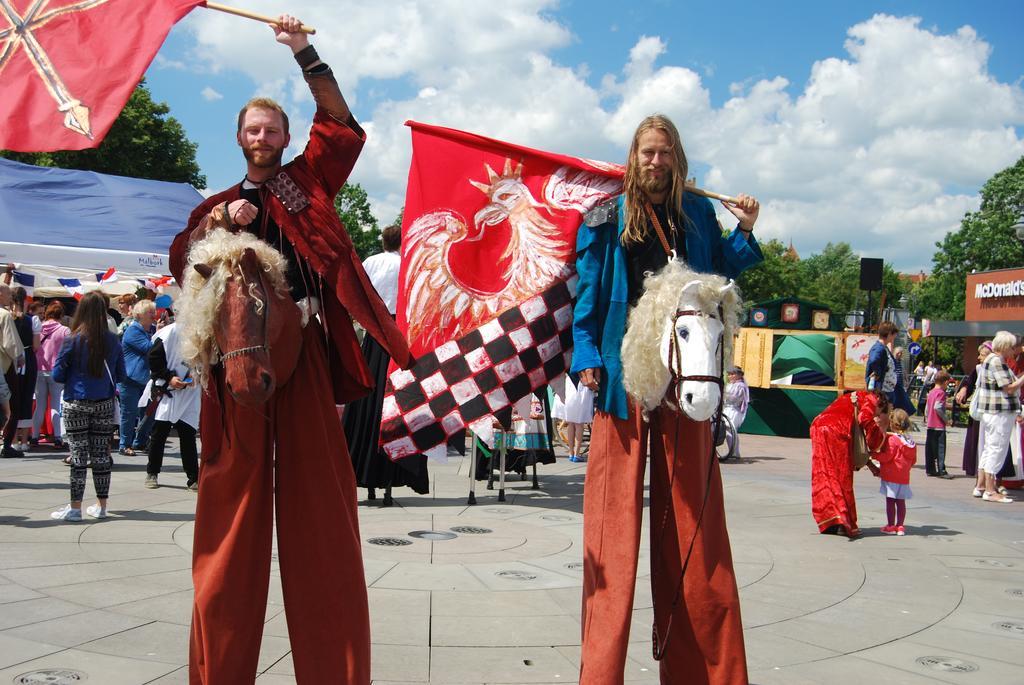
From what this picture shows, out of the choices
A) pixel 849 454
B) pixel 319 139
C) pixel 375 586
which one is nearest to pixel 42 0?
pixel 319 139

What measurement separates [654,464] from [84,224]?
16.9 meters

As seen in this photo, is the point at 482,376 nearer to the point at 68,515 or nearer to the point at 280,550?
the point at 280,550

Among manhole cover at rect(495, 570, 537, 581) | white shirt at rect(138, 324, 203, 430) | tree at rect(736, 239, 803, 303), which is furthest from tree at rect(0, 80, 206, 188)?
tree at rect(736, 239, 803, 303)

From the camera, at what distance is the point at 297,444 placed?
2.98 meters

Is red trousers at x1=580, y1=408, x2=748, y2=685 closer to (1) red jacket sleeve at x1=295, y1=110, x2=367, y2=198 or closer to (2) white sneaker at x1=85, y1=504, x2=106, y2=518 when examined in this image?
(1) red jacket sleeve at x1=295, y1=110, x2=367, y2=198

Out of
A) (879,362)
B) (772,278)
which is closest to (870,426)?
(879,362)

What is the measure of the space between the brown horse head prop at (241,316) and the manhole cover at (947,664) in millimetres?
3124

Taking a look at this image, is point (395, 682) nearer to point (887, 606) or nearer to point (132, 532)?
point (887, 606)

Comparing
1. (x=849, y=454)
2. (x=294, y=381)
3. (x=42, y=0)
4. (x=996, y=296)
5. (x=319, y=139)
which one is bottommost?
(x=849, y=454)

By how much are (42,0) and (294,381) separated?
1.76 metres

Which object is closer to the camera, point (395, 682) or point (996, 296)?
point (395, 682)

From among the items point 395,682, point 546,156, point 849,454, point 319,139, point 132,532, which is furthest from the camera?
point 849,454

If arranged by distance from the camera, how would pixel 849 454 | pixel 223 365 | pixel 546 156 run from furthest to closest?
pixel 849 454, pixel 546 156, pixel 223 365

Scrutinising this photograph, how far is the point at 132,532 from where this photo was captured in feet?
21.5
